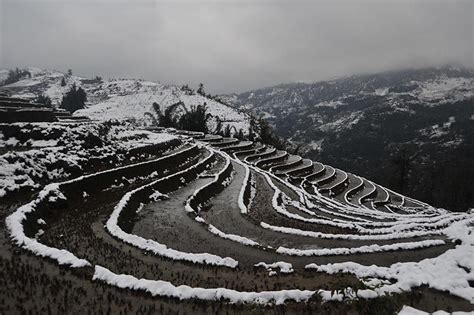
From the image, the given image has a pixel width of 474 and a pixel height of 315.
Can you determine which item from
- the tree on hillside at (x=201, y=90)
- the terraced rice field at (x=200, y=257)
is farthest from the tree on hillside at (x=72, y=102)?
the terraced rice field at (x=200, y=257)

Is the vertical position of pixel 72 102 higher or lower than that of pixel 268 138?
higher

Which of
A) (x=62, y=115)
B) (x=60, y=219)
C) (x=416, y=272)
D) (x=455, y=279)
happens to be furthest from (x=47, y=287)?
(x=62, y=115)

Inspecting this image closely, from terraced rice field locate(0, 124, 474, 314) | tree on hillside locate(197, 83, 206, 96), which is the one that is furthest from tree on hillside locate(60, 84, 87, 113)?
terraced rice field locate(0, 124, 474, 314)

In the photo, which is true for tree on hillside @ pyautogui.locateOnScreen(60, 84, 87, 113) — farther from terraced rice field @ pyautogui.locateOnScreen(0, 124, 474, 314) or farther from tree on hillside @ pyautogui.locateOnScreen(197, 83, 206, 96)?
terraced rice field @ pyautogui.locateOnScreen(0, 124, 474, 314)

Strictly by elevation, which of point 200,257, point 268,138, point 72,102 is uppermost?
point 72,102

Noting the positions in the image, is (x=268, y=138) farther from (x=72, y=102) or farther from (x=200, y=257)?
(x=200, y=257)

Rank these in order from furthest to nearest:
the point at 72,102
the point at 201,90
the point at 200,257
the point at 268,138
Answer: the point at 201,90 → the point at 72,102 → the point at 268,138 → the point at 200,257

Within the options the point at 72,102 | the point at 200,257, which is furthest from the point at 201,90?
the point at 200,257

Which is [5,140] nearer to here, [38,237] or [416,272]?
[38,237]
